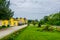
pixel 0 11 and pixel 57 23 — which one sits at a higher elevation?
pixel 0 11

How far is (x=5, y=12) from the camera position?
60062mm

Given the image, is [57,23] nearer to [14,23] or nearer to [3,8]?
[3,8]

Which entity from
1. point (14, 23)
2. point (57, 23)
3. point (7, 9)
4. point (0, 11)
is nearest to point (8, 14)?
point (7, 9)

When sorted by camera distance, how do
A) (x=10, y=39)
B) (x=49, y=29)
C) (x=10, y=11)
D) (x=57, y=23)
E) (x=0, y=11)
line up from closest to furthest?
1. (x=10, y=39)
2. (x=49, y=29)
3. (x=0, y=11)
4. (x=10, y=11)
5. (x=57, y=23)

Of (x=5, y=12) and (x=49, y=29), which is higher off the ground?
(x=5, y=12)

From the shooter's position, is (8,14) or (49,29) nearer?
(49,29)

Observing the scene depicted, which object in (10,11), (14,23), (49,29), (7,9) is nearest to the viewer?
(49,29)

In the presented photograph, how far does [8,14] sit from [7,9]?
2030mm

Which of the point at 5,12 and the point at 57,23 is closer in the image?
the point at 5,12

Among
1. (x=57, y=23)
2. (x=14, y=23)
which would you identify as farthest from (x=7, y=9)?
(x=14, y=23)

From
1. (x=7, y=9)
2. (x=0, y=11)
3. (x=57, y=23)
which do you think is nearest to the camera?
(x=0, y=11)

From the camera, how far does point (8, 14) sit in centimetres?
6350

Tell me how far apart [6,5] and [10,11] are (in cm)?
294

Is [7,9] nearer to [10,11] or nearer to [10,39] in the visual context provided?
[10,11]
